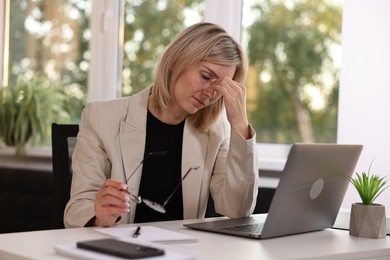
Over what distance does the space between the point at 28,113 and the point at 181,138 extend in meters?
1.97

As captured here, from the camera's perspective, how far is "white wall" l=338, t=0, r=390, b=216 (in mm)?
2854

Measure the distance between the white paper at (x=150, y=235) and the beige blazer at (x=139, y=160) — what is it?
0.31 m

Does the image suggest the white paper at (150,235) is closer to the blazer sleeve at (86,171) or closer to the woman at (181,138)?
the blazer sleeve at (86,171)

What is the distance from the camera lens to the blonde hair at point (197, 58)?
241 cm

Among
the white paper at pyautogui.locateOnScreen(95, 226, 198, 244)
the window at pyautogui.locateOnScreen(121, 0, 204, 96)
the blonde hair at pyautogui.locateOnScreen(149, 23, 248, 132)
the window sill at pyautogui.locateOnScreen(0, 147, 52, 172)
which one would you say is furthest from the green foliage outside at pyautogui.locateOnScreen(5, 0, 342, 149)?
the white paper at pyautogui.locateOnScreen(95, 226, 198, 244)

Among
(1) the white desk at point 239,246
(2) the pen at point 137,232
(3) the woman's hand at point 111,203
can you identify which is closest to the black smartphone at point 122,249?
(1) the white desk at point 239,246

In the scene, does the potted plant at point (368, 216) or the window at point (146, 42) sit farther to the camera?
the window at point (146, 42)

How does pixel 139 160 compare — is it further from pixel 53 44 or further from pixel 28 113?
pixel 53 44

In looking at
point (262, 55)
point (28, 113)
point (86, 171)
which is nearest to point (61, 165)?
point (86, 171)

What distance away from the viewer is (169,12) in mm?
4113

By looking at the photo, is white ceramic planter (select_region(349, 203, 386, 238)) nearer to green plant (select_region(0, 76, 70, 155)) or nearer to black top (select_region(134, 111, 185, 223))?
black top (select_region(134, 111, 185, 223))

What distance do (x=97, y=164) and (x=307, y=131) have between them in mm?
4036

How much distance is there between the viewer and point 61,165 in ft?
8.34

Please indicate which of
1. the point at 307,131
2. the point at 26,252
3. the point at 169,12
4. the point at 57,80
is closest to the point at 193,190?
the point at 26,252
